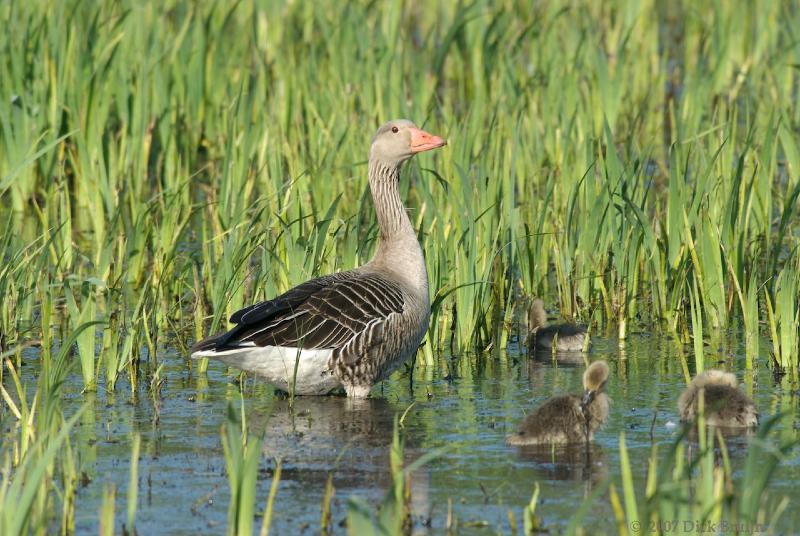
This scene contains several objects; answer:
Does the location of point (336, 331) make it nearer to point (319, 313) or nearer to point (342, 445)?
point (319, 313)

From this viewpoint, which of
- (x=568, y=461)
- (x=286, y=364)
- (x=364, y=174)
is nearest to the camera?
(x=568, y=461)

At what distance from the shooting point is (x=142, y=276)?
10961 mm

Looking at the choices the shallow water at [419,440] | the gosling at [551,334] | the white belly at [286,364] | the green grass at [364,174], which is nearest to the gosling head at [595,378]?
the shallow water at [419,440]

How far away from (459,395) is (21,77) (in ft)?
20.2

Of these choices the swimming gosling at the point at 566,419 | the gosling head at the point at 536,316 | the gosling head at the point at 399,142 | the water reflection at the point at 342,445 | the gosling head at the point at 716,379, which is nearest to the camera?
the water reflection at the point at 342,445

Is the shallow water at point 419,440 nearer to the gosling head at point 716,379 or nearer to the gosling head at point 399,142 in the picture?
the gosling head at point 716,379

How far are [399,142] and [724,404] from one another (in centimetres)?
311

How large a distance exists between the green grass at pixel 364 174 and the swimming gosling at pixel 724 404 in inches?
37.3

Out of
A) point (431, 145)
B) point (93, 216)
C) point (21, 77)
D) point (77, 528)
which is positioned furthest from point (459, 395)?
point (21, 77)

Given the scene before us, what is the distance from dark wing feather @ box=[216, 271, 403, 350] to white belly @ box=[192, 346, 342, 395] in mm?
47

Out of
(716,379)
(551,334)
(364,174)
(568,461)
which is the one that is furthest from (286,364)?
(364,174)

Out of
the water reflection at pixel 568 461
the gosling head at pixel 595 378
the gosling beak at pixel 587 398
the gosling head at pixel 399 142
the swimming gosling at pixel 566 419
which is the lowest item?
the water reflection at pixel 568 461

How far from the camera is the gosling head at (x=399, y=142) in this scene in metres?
9.23

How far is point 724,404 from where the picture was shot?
7.18 metres
